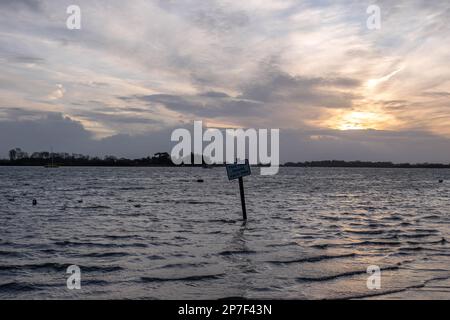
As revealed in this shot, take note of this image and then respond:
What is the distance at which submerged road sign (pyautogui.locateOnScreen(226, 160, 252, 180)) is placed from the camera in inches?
934

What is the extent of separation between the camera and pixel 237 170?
23.9 m

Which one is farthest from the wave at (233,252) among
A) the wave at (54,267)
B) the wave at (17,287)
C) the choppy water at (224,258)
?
the wave at (17,287)

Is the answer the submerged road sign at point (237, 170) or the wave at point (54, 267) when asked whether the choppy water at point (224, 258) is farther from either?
the submerged road sign at point (237, 170)

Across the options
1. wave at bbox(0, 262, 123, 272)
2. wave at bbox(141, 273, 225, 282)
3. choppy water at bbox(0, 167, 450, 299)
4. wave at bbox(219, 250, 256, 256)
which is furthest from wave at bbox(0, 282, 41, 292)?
wave at bbox(219, 250, 256, 256)

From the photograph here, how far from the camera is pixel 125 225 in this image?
81.3 ft

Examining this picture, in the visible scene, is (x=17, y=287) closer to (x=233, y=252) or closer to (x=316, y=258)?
(x=233, y=252)

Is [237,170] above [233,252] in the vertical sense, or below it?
above

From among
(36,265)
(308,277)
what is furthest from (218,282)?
(36,265)

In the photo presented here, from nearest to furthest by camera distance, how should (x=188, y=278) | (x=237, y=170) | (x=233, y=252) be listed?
(x=188, y=278), (x=233, y=252), (x=237, y=170)

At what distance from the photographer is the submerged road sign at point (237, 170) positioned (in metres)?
23.7

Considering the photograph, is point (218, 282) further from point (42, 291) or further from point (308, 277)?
point (42, 291)

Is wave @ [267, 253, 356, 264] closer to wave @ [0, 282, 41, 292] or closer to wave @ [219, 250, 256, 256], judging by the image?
wave @ [219, 250, 256, 256]

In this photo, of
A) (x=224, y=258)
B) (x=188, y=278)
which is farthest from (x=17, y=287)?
(x=224, y=258)

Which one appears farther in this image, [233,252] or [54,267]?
[233,252]
